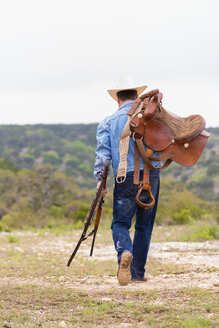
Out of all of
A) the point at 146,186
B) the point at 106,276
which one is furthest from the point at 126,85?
the point at 106,276

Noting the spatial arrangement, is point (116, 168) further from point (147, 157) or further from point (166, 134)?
point (166, 134)

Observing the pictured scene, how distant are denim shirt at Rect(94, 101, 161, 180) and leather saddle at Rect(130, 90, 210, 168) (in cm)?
12

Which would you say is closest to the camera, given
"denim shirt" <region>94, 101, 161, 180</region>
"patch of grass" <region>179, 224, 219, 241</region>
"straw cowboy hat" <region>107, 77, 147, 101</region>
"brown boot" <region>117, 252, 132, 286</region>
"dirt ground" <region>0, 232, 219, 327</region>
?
"dirt ground" <region>0, 232, 219, 327</region>

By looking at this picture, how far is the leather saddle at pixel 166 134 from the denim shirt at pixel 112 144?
0.38 feet

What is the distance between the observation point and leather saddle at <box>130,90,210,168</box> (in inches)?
221

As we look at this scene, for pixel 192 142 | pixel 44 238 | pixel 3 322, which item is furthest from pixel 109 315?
pixel 44 238

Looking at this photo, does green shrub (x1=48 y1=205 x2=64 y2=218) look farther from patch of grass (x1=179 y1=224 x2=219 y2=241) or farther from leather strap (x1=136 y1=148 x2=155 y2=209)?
leather strap (x1=136 y1=148 x2=155 y2=209)

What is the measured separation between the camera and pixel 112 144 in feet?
18.9

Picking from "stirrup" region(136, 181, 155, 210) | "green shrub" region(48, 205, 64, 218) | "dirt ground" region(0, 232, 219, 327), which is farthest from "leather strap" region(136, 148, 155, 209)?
"green shrub" region(48, 205, 64, 218)

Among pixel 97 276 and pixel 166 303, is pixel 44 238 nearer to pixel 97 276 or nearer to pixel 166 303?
pixel 97 276

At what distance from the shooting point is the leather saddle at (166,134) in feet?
18.4

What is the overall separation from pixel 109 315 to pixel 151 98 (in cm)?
212

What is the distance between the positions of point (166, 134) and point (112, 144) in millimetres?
552

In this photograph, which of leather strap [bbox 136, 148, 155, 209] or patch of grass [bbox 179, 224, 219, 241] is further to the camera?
patch of grass [bbox 179, 224, 219, 241]
